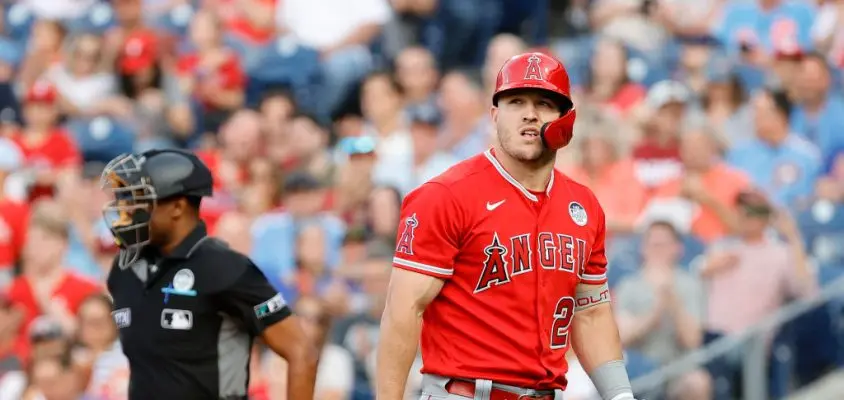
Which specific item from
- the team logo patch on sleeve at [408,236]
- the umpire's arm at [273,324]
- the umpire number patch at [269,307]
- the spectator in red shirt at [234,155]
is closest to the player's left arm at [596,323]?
the team logo patch on sleeve at [408,236]

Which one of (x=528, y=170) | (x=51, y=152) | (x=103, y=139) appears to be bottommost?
(x=528, y=170)

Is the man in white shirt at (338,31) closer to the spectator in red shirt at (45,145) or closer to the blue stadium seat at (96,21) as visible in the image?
the blue stadium seat at (96,21)

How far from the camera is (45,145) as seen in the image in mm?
11555

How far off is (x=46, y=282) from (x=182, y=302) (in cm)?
515

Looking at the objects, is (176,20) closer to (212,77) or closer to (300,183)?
(212,77)

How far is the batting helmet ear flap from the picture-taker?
4.64 meters

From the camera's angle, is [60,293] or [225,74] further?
[225,74]

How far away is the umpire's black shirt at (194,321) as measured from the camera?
16.7ft

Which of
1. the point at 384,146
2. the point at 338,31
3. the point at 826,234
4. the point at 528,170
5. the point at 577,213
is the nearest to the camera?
the point at 528,170

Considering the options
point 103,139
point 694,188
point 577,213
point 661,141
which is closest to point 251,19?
point 103,139

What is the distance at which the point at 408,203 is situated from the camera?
185 inches

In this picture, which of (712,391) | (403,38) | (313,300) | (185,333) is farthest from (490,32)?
(185,333)

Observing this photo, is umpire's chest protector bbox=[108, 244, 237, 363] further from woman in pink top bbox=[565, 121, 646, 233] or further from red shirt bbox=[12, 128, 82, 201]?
red shirt bbox=[12, 128, 82, 201]

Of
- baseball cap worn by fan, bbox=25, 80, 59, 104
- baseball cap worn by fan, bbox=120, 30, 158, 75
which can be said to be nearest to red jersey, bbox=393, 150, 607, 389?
baseball cap worn by fan, bbox=25, 80, 59, 104
